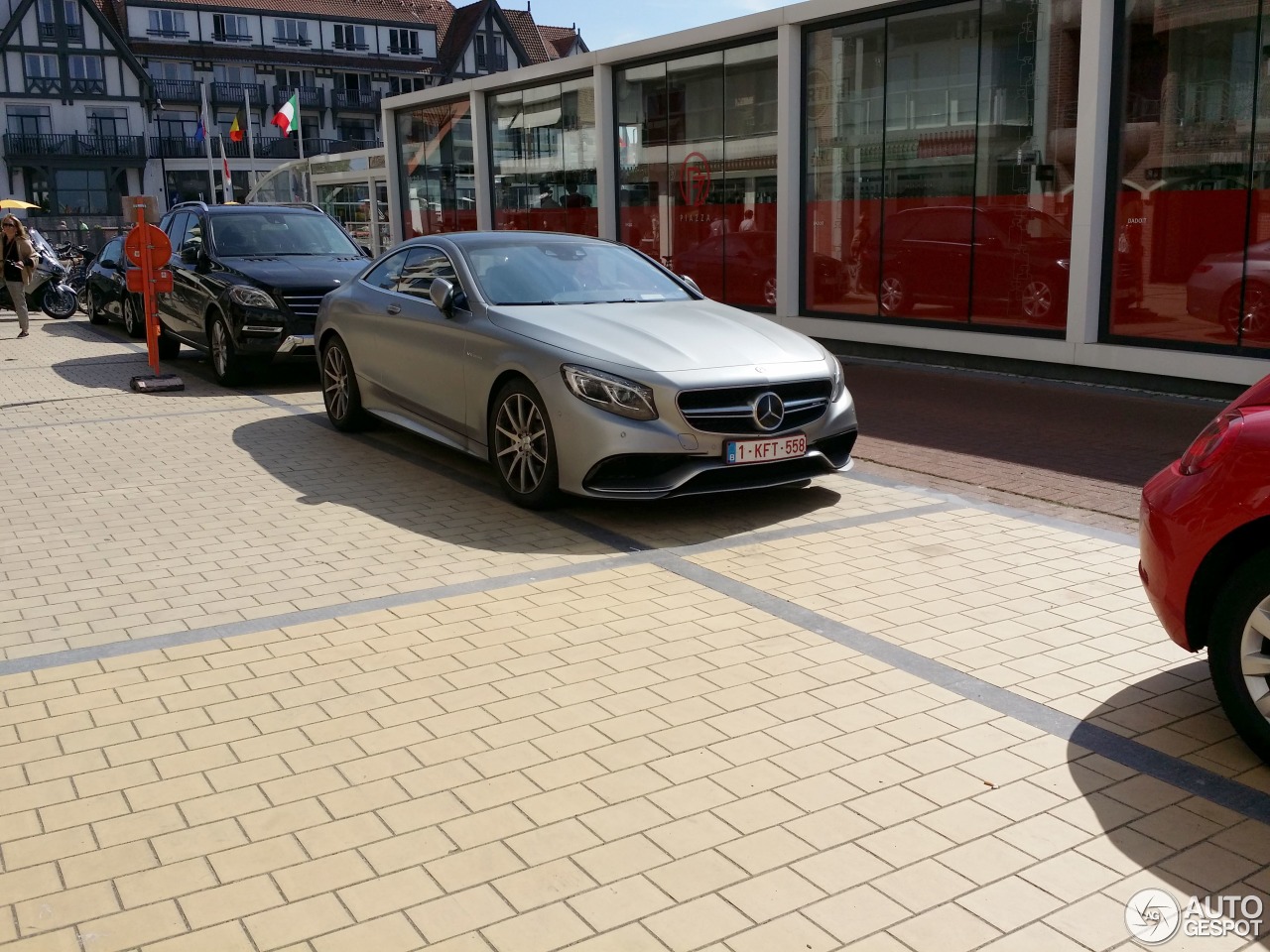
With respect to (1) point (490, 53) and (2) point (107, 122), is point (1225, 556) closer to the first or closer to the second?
(2) point (107, 122)

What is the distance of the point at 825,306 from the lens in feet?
52.4

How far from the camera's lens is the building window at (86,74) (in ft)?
237

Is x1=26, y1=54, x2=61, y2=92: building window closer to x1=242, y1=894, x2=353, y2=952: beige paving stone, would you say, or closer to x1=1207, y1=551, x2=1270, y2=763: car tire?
x1=242, y1=894, x2=353, y2=952: beige paving stone

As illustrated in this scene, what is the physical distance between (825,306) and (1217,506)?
1217 cm

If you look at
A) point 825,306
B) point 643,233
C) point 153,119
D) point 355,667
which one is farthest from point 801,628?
point 153,119

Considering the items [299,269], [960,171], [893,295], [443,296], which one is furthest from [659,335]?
[893,295]

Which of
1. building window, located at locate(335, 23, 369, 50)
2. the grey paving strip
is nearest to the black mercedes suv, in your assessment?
the grey paving strip

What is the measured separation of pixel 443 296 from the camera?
8266 mm

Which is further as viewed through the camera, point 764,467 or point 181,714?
point 764,467

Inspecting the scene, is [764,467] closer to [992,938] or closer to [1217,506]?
[1217,506]

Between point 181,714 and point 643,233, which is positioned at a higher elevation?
point 643,233

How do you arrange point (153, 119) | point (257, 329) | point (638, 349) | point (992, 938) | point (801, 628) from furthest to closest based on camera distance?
point (153, 119) < point (257, 329) < point (638, 349) < point (801, 628) < point (992, 938)

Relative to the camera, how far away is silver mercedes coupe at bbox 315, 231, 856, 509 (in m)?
7.03

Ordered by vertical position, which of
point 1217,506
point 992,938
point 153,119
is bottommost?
point 992,938
